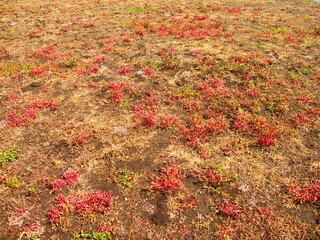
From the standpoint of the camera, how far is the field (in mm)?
5555

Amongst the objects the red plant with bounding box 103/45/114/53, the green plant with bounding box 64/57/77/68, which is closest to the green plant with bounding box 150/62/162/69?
the red plant with bounding box 103/45/114/53

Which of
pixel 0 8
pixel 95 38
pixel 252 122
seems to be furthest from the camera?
pixel 0 8

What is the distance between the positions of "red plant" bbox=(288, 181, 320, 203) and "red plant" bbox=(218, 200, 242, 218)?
64.4 inches

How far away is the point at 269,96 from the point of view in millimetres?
10078

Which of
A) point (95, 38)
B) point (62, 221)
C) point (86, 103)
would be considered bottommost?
→ point (62, 221)

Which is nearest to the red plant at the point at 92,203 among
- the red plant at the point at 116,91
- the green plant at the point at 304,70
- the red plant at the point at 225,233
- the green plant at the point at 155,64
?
the red plant at the point at 225,233

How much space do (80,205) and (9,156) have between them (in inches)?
133

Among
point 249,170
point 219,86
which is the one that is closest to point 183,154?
point 249,170

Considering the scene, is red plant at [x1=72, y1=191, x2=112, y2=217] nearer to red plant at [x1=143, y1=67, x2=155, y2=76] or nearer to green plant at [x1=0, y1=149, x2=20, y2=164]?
green plant at [x1=0, y1=149, x2=20, y2=164]

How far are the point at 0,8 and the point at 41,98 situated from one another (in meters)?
24.8

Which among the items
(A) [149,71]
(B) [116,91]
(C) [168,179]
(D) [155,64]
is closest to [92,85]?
(B) [116,91]

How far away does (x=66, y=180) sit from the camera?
6477 millimetres

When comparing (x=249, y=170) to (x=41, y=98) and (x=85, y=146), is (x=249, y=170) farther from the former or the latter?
(x=41, y=98)

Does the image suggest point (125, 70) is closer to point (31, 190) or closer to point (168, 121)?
point (168, 121)
